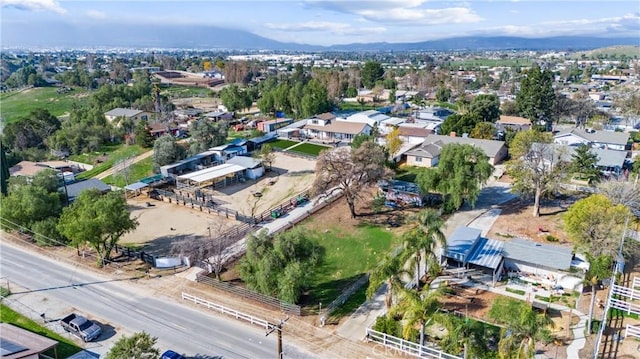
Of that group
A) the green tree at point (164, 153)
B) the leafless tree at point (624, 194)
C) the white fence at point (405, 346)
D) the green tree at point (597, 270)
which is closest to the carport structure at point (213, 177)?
the green tree at point (164, 153)

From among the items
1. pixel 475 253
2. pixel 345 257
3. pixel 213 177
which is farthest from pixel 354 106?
pixel 475 253

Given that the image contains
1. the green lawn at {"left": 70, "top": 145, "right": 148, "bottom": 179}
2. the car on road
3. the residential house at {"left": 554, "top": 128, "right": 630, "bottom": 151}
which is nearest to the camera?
the car on road

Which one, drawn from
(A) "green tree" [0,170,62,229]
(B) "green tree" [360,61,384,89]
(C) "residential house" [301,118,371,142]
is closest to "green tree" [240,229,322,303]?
(A) "green tree" [0,170,62,229]

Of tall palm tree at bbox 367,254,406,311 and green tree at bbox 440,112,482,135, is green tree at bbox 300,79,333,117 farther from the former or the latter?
tall palm tree at bbox 367,254,406,311

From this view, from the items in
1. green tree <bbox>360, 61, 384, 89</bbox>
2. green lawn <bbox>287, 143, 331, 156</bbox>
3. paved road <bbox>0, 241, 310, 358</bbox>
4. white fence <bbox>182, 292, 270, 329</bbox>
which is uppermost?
green tree <bbox>360, 61, 384, 89</bbox>

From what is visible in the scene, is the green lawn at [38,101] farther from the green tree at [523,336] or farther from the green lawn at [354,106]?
the green tree at [523,336]

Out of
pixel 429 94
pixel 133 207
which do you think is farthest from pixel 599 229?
pixel 429 94
